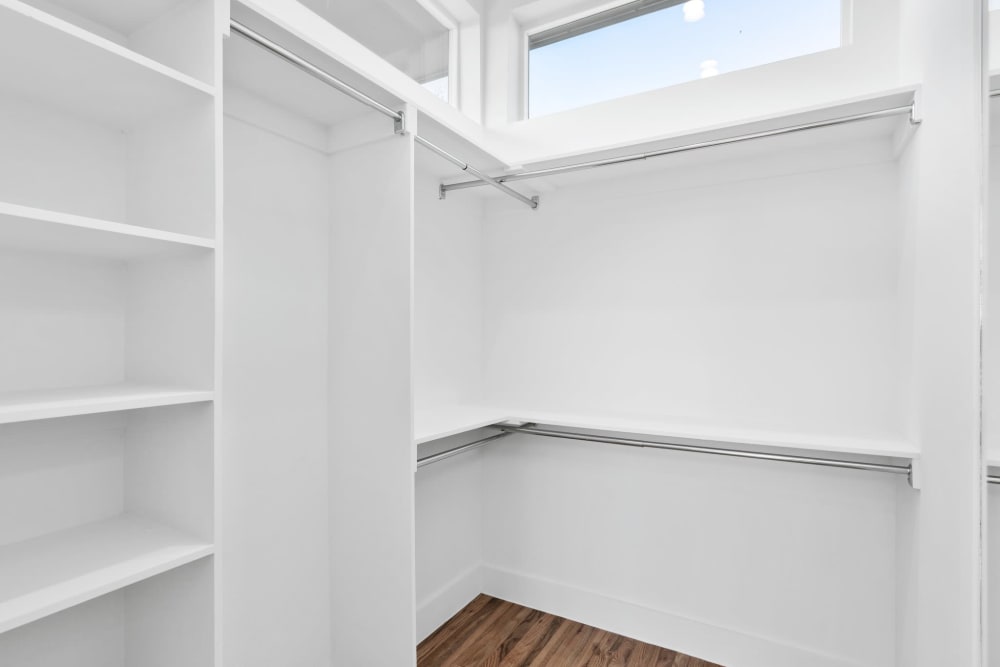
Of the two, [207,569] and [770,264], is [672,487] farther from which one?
[207,569]

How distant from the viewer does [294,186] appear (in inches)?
71.1

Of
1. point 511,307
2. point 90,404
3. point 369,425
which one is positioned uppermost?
point 511,307

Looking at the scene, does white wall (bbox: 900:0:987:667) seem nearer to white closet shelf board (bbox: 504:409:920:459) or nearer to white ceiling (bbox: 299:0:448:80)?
white closet shelf board (bbox: 504:409:920:459)

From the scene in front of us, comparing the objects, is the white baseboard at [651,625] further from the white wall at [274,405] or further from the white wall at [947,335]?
the white wall at [274,405]

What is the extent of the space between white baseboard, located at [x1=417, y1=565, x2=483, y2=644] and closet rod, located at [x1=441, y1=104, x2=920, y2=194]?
186cm

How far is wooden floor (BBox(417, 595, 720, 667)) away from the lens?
2.12 meters

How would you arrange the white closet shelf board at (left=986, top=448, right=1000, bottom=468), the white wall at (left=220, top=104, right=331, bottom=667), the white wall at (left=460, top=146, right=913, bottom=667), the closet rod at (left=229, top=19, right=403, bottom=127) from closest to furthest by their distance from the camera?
the closet rod at (left=229, top=19, right=403, bottom=127)
the white closet shelf board at (left=986, top=448, right=1000, bottom=468)
the white wall at (left=220, top=104, right=331, bottom=667)
the white wall at (left=460, top=146, right=913, bottom=667)

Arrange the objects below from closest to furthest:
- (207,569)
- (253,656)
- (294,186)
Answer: (207,569) → (253,656) → (294,186)

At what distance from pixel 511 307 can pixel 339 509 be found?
127cm

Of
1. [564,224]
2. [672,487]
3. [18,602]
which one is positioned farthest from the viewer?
[564,224]

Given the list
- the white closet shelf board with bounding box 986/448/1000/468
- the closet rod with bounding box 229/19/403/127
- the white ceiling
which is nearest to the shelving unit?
the closet rod with bounding box 229/19/403/127

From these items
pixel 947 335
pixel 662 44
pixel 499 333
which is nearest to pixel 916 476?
pixel 947 335

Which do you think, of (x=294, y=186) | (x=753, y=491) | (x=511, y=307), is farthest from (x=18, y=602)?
(x=753, y=491)

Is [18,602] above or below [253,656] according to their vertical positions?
above
